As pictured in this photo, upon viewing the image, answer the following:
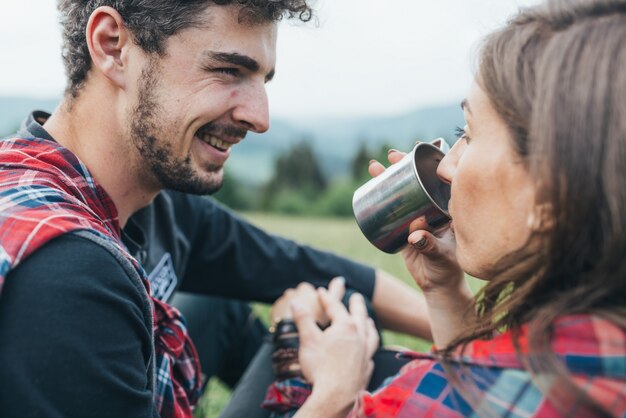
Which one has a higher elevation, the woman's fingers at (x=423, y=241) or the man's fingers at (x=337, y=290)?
the woman's fingers at (x=423, y=241)

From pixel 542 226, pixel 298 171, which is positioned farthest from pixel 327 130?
pixel 542 226

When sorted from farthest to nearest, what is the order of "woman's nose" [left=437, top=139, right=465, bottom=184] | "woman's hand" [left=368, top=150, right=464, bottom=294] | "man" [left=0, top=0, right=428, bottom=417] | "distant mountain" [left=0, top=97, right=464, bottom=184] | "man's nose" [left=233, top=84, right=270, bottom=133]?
"distant mountain" [left=0, top=97, right=464, bottom=184] → "man's nose" [left=233, top=84, right=270, bottom=133] → "woman's hand" [left=368, top=150, right=464, bottom=294] → "woman's nose" [left=437, top=139, right=465, bottom=184] → "man" [left=0, top=0, right=428, bottom=417]

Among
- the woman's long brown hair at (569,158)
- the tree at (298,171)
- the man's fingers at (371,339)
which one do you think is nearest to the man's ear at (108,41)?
Result: the man's fingers at (371,339)

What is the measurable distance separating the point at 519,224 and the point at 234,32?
1.30 metres

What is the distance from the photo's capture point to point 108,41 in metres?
2.29

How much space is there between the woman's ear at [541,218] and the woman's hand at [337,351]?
926 millimetres

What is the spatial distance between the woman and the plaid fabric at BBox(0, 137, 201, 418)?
0.72 m

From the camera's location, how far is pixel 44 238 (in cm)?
148

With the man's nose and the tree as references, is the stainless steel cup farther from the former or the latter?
the tree

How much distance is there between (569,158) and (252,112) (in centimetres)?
139

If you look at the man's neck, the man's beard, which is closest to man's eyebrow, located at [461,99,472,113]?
the man's beard

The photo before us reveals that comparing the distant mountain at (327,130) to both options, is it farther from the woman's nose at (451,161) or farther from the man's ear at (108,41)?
the woman's nose at (451,161)

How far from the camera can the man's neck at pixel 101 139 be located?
2.23 meters

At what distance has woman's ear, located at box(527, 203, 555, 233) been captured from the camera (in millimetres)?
1269
